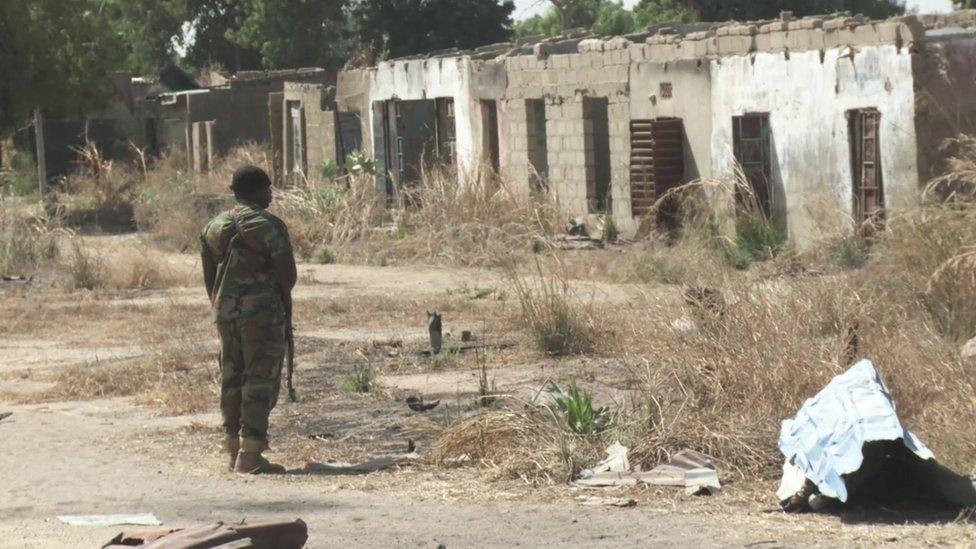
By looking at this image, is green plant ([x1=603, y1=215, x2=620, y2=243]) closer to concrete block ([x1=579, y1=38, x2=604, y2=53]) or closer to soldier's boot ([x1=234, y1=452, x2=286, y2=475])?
concrete block ([x1=579, y1=38, x2=604, y2=53])

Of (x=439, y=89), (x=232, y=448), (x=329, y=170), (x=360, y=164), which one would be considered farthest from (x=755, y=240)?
(x=329, y=170)

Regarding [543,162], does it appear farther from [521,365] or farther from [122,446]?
[122,446]

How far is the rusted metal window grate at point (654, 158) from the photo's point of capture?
18.4 meters

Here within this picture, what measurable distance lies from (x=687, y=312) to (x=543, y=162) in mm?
13512

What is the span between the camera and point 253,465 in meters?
7.38

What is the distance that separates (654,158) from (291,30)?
2706 cm

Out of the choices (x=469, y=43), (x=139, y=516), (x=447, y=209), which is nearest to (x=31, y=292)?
(x=447, y=209)

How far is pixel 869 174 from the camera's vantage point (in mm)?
15531

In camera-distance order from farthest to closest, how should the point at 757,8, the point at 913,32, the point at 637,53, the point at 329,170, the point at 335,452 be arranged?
the point at 757,8 < the point at 329,170 < the point at 637,53 < the point at 913,32 < the point at 335,452

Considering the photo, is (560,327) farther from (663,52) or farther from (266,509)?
(663,52)

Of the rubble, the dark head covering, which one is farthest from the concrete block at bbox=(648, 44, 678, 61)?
the rubble

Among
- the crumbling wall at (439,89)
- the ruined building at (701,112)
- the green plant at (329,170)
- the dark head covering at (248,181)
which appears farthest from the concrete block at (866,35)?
the green plant at (329,170)

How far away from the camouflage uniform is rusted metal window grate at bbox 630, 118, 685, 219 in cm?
1115

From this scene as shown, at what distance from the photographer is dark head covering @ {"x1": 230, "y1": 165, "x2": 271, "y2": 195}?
7324 mm
